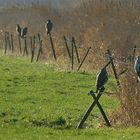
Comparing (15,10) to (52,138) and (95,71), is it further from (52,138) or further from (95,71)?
(52,138)

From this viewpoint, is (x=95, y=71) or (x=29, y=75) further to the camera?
(x=95, y=71)

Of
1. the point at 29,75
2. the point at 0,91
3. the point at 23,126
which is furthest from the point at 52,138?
the point at 29,75

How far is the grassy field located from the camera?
14461 mm

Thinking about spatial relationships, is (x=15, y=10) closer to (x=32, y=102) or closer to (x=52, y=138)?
(x=32, y=102)

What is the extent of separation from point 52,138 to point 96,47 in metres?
20.6

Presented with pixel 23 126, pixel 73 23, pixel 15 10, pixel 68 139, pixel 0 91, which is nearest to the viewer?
pixel 68 139

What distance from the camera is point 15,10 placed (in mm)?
63656

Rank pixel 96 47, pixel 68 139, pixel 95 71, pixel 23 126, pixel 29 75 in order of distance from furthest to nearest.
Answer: pixel 96 47
pixel 95 71
pixel 29 75
pixel 23 126
pixel 68 139

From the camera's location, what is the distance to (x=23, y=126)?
1557 cm

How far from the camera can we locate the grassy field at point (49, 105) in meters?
14.5

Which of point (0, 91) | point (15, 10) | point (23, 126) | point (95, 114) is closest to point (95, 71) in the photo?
point (0, 91)

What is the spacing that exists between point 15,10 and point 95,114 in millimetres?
46394

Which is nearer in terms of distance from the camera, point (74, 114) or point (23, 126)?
point (23, 126)

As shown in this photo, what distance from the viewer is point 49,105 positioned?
64.3 ft
